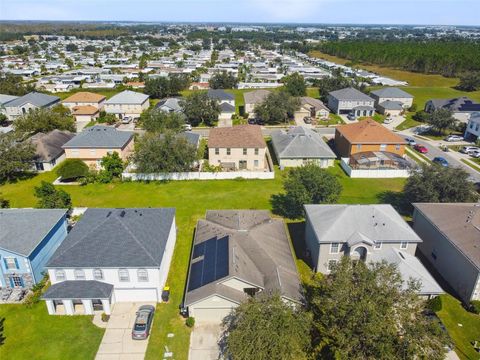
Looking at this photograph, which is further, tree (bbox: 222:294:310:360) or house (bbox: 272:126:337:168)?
house (bbox: 272:126:337:168)

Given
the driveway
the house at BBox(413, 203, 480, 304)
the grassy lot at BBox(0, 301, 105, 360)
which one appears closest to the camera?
the driveway

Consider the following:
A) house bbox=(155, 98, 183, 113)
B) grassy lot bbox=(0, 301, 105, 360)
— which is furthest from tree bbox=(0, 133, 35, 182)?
house bbox=(155, 98, 183, 113)

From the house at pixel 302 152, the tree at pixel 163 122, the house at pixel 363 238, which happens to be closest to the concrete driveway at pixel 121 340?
the house at pixel 363 238

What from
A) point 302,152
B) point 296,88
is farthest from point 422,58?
point 302,152

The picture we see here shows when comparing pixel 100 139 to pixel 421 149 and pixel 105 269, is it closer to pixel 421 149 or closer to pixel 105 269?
pixel 105 269

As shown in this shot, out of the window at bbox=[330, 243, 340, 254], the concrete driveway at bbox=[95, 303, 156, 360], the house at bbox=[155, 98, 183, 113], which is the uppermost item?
the house at bbox=[155, 98, 183, 113]

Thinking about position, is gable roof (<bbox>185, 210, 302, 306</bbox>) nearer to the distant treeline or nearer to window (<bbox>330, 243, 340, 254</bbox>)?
window (<bbox>330, 243, 340, 254</bbox>)

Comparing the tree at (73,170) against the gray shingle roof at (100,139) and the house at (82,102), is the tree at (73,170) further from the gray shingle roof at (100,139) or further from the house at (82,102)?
the house at (82,102)

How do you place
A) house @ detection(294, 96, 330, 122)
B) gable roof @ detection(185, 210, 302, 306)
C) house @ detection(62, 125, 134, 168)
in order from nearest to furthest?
gable roof @ detection(185, 210, 302, 306), house @ detection(62, 125, 134, 168), house @ detection(294, 96, 330, 122)

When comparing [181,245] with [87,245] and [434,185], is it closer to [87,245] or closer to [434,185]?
[87,245]
